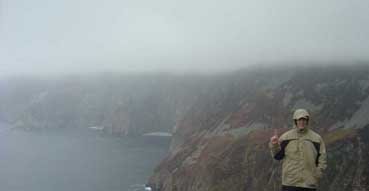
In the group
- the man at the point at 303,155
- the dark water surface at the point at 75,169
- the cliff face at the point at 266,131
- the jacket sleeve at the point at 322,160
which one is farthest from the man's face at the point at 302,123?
the dark water surface at the point at 75,169

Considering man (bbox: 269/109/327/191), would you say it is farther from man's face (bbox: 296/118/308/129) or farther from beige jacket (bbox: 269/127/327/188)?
man's face (bbox: 296/118/308/129)

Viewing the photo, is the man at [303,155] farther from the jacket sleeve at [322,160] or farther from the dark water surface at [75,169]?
the dark water surface at [75,169]

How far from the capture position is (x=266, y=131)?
107312 mm

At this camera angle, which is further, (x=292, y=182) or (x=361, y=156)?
(x=361, y=156)

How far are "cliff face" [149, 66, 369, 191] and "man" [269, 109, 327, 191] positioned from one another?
6234cm

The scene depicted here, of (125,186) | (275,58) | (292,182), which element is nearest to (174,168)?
(125,186)

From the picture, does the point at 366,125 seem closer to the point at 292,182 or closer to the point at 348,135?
the point at 348,135

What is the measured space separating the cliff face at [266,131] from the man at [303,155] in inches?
2454

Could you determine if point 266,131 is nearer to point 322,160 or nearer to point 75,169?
point 75,169

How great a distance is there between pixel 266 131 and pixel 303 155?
96544 millimetres

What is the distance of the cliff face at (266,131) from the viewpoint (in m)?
80.0

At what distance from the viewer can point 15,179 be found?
128 metres

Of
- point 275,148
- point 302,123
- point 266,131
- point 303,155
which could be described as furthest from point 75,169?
point 302,123

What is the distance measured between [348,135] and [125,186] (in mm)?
55469
